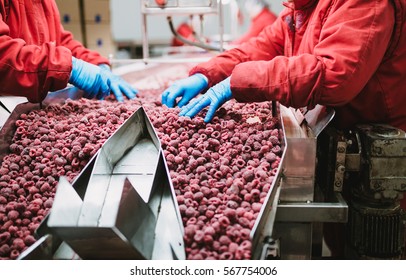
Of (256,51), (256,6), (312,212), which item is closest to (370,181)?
(312,212)

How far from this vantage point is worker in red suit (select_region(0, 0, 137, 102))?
1.40 metres

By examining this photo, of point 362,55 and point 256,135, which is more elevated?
point 362,55

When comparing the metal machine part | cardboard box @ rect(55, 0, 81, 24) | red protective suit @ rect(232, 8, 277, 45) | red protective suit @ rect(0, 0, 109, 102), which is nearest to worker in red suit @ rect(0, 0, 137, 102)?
red protective suit @ rect(0, 0, 109, 102)

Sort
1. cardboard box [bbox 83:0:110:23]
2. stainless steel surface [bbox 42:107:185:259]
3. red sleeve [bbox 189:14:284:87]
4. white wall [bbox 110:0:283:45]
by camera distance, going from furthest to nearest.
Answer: white wall [bbox 110:0:283:45] → cardboard box [bbox 83:0:110:23] → red sleeve [bbox 189:14:284:87] → stainless steel surface [bbox 42:107:185:259]

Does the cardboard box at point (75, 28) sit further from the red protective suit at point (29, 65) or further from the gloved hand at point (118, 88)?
the red protective suit at point (29, 65)

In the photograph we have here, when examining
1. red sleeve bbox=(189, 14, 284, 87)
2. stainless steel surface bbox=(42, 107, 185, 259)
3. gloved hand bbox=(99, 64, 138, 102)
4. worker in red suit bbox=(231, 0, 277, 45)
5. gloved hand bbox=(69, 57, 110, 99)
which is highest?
worker in red suit bbox=(231, 0, 277, 45)

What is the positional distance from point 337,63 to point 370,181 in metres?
0.38

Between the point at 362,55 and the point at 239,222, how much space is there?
66 cm

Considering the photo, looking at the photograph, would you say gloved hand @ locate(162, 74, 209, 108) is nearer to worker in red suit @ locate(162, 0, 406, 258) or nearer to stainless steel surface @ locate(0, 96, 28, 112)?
worker in red suit @ locate(162, 0, 406, 258)

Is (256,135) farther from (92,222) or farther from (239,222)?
(92,222)

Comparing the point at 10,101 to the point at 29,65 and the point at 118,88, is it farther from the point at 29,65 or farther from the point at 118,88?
the point at 118,88

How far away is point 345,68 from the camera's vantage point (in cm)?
119

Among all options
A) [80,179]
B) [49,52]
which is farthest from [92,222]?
[49,52]
